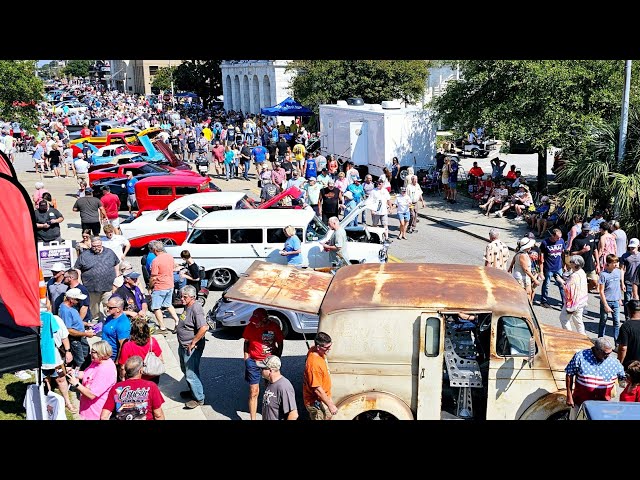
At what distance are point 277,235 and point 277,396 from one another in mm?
6813

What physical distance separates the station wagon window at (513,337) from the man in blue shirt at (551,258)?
17.3 feet

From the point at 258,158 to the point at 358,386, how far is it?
66.6 feet

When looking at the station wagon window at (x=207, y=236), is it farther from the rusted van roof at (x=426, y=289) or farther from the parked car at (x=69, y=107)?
the parked car at (x=69, y=107)

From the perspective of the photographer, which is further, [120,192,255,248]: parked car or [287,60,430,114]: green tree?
[287,60,430,114]: green tree

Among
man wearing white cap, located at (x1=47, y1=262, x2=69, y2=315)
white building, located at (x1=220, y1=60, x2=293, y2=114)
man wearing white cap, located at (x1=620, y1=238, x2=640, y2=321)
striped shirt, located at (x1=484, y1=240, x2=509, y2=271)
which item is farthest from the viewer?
white building, located at (x1=220, y1=60, x2=293, y2=114)

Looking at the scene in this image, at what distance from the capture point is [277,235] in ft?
47.6

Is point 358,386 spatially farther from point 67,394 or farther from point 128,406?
point 67,394

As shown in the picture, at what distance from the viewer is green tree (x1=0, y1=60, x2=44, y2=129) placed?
26438 millimetres

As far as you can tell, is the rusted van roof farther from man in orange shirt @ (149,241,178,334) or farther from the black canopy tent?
man in orange shirt @ (149,241,178,334)

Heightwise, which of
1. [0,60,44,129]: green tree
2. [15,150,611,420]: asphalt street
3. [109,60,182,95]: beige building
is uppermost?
[109,60,182,95]: beige building

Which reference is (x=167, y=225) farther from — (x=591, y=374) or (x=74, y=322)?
(x=591, y=374)

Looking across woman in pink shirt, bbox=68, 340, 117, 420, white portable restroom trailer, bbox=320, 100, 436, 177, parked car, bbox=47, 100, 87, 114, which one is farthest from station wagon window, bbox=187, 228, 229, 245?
parked car, bbox=47, 100, 87, 114

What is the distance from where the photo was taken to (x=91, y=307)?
1253 cm

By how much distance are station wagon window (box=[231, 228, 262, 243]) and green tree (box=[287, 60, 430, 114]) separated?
2370cm
